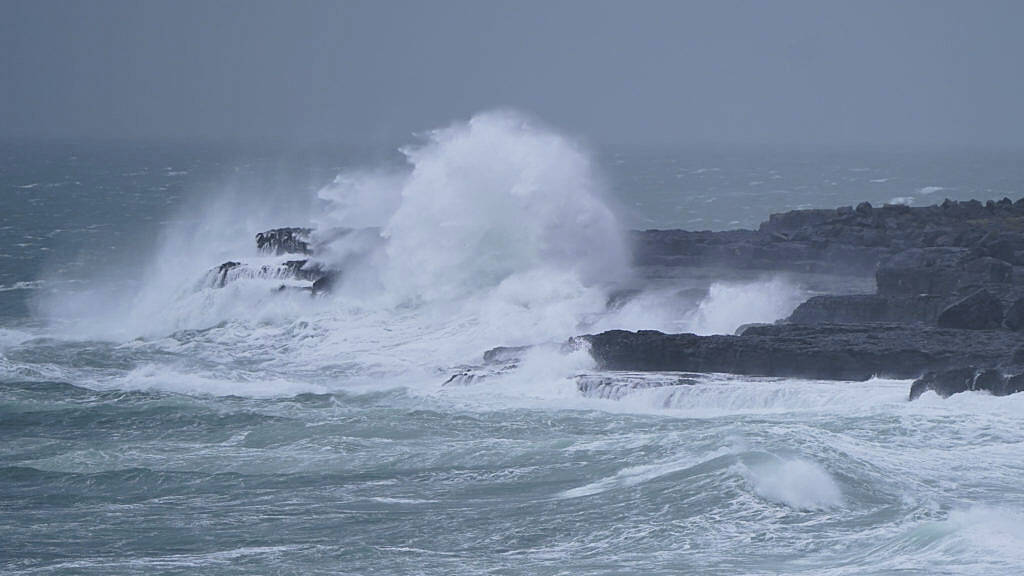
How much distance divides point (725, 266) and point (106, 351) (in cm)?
1202

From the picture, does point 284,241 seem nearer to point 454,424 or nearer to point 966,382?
point 454,424

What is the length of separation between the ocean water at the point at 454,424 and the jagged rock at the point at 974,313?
229cm

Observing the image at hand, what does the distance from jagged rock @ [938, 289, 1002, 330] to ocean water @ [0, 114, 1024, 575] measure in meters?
2.29

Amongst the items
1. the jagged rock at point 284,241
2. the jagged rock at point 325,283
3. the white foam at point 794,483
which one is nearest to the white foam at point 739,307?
the jagged rock at point 325,283

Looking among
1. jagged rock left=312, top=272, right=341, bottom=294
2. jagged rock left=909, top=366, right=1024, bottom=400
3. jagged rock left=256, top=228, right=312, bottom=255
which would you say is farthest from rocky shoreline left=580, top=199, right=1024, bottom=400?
jagged rock left=256, top=228, right=312, bottom=255

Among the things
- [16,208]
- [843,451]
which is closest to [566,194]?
[843,451]

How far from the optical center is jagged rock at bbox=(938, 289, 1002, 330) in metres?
21.3

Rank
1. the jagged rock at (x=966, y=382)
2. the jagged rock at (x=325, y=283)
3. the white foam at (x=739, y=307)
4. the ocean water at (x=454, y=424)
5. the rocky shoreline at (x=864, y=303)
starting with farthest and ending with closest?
1. the jagged rock at (x=325, y=283)
2. the white foam at (x=739, y=307)
3. the rocky shoreline at (x=864, y=303)
4. the jagged rock at (x=966, y=382)
5. the ocean water at (x=454, y=424)

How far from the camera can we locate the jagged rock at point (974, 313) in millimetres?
21328

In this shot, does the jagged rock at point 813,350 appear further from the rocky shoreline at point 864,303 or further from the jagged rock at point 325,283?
the jagged rock at point 325,283

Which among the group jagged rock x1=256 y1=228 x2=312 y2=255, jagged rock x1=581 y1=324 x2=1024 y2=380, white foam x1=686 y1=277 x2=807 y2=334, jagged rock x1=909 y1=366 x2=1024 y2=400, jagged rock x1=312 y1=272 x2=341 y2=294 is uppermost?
jagged rock x1=256 y1=228 x2=312 y2=255

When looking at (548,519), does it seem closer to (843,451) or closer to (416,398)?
(843,451)

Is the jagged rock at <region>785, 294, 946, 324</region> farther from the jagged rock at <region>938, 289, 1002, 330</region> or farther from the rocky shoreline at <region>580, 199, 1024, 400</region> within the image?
the jagged rock at <region>938, 289, 1002, 330</region>

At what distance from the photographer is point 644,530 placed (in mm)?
14641
